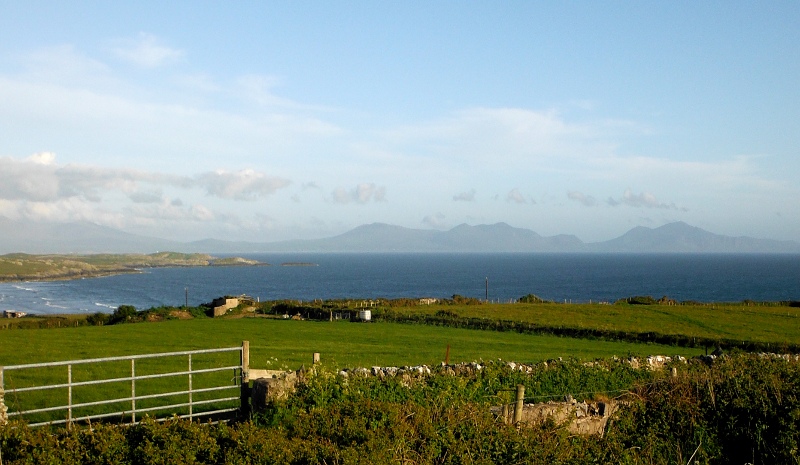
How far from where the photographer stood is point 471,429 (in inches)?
385

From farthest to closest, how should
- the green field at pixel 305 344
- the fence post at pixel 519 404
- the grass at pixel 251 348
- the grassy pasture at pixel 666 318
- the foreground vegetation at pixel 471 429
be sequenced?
1. the grassy pasture at pixel 666 318
2. the green field at pixel 305 344
3. the grass at pixel 251 348
4. the fence post at pixel 519 404
5. the foreground vegetation at pixel 471 429

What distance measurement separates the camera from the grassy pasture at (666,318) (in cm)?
4016

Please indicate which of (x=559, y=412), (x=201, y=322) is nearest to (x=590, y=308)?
(x=201, y=322)

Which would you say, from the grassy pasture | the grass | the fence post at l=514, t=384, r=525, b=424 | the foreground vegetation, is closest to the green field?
the grass

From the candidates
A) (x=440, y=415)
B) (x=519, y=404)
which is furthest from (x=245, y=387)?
(x=519, y=404)

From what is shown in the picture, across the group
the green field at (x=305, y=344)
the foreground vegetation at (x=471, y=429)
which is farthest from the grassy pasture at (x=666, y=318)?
the foreground vegetation at (x=471, y=429)

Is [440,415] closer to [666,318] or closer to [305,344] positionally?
[305,344]

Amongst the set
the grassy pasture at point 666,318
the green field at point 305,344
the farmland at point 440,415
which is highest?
the farmland at point 440,415

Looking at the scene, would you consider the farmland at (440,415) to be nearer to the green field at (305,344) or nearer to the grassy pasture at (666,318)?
the green field at (305,344)

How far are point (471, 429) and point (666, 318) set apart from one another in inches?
1707

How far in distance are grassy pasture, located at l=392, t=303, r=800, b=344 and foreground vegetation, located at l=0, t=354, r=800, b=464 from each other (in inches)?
957

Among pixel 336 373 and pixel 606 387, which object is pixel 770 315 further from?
pixel 336 373

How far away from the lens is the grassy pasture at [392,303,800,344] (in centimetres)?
4016

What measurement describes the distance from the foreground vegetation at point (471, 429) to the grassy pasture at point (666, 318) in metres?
24.3
